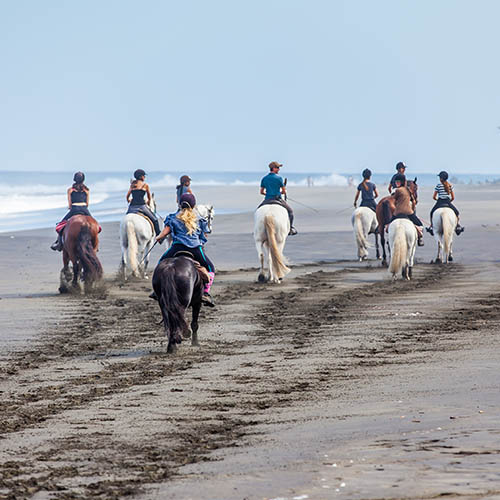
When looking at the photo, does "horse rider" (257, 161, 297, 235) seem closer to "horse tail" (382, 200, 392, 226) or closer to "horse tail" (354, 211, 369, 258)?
"horse tail" (382, 200, 392, 226)

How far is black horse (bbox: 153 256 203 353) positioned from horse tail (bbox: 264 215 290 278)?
7422 millimetres

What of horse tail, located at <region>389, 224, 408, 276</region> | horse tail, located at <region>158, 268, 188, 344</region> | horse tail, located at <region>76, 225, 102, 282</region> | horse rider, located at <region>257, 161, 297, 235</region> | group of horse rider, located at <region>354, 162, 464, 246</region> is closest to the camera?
horse tail, located at <region>158, 268, 188, 344</region>

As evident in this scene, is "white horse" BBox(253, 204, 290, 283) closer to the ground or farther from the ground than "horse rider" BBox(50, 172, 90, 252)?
closer to the ground

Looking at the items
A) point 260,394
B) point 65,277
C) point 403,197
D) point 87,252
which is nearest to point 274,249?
point 403,197

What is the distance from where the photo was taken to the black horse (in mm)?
11273

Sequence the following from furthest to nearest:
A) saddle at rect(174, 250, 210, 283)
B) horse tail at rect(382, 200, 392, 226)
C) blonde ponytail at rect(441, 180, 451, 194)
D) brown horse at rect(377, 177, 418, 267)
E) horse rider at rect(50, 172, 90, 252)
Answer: blonde ponytail at rect(441, 180, 451, 194)
horse tail at rect(382, 200, 392, 226)
brown horse at rect(377, 177, 418, 267)
horse rider at rect(50, 172, 90, 252)
saddle at rect(174, 250, 210, 283)

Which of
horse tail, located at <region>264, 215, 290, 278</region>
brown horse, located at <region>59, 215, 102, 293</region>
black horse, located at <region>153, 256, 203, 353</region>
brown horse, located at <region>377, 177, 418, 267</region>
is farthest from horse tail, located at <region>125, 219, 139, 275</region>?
black horse, located at <region>153, 256, 203, 353</region>

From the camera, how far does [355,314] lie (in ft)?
47.5

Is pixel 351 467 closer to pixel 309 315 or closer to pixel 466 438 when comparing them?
pixel 466 438

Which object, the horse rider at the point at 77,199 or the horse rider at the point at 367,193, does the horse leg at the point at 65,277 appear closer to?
the horse rider at the point at 77,199

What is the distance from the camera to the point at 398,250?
18875 mm

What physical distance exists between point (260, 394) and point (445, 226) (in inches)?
594

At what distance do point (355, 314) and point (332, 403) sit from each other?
657 centimetres

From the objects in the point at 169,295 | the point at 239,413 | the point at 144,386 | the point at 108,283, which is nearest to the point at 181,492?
the point at 239,413
